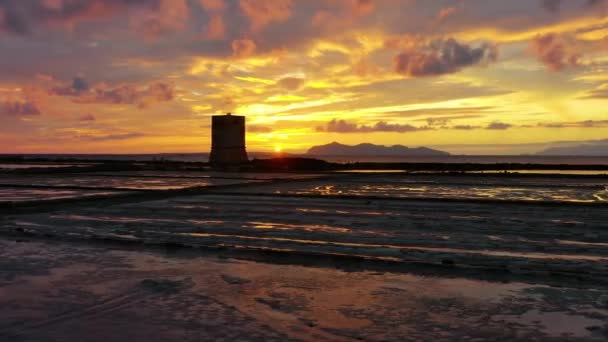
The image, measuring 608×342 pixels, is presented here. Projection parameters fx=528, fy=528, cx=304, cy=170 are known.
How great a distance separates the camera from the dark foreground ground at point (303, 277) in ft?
15.4

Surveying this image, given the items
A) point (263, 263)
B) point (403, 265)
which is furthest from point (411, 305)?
point (263, 263)

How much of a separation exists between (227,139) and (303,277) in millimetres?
39410

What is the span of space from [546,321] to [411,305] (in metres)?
1.25

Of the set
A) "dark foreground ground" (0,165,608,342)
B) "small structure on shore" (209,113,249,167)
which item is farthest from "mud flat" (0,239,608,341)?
"small structure on shore" (209,113,249,167)

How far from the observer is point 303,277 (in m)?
6.53

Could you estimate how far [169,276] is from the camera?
6.57m

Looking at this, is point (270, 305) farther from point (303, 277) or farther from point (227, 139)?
point (227, 139)

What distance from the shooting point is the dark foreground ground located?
4.70 meters

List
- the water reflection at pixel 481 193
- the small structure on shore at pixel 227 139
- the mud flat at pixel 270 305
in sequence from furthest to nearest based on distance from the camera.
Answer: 1. the small structure on shore at pixel 227 139
2. the water reflection at pixel 481 193
3. the mud flat at pixel 270 305

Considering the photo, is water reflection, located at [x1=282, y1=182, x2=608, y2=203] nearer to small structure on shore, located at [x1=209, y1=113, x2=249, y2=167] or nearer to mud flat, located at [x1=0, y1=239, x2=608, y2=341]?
mud flat, located at [x1=0, y1=239, x2=608, y2=341]

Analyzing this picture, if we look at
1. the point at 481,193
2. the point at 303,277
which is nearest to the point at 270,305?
the point at 303,277

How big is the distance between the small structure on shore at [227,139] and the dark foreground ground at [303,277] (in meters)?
32.4

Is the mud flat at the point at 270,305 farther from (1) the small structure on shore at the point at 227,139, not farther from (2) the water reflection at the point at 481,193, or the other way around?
(1) the small structure on shore at the point at 227,139

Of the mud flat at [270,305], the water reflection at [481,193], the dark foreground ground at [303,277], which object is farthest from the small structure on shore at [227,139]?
the mud flat at [270,305]
